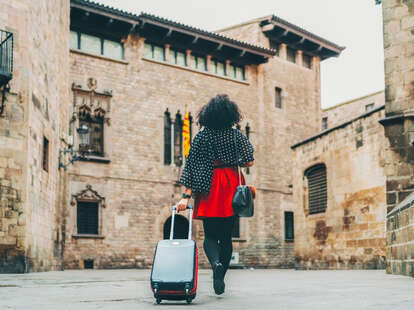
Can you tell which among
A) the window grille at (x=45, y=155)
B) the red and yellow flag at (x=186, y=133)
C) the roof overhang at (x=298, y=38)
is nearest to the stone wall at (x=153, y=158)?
the red and yellow flag at (x=186, y=133)

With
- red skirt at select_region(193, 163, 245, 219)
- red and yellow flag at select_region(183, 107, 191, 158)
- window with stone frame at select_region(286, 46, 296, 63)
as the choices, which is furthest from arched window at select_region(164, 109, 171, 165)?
red skirt at select_region(193, 163, 245, 219)

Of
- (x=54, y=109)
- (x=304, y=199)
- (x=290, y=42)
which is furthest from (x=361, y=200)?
(x=290, y=42)

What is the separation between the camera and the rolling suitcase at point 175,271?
4664 millimetres

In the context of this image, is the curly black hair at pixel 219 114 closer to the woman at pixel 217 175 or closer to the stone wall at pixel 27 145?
the woman at pixel 217 175

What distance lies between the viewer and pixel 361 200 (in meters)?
17.6

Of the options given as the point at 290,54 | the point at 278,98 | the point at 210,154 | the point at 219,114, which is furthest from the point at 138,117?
the point at 210,154

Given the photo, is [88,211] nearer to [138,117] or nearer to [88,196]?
[88,196]

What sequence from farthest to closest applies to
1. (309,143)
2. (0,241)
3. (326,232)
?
(309,143)
(326,232)
(0,241)

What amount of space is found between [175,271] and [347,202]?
14.2 meters

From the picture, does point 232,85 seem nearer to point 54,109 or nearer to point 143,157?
point 143,157

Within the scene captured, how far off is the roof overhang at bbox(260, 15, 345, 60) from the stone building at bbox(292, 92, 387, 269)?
9.89 meters

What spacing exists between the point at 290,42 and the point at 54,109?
57.2 ft

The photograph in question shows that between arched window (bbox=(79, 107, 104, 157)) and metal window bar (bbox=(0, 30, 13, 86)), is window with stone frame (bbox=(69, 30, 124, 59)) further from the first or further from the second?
metal window bar (bbox=(0, 30, 13, 86))

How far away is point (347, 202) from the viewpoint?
717 inches
